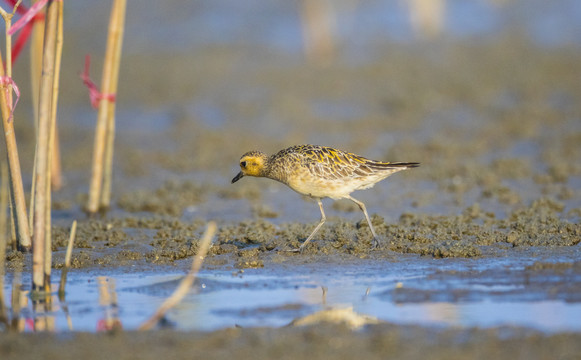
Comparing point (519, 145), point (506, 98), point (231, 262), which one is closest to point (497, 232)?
point (231, 262)

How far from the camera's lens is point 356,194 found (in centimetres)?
1350

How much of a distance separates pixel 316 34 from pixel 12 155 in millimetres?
18481

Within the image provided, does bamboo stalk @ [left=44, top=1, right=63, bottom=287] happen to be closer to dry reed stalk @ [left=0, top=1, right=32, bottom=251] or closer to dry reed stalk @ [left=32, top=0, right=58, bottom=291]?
dry reed stalk @ [left=32, top=0, right=58, bottom=291]

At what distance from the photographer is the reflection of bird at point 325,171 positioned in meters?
9.54

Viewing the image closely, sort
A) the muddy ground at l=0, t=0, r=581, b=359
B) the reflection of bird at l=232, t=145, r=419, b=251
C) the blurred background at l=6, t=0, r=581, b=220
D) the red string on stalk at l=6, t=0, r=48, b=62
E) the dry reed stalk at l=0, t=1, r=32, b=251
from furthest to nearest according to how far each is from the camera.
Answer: the blurred background at l=6, t=0, r=581, b=220
the reflection of bird at l=232, t=145, r=419, b=251
the dry reed stalk at l=0, t=1, r=32, b=251
the red string on stalk at l=6, t=0, r=48, b=62
the muddy ground at l=0, t=0, r=581, b=359

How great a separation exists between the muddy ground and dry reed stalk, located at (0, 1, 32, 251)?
17.7 inches

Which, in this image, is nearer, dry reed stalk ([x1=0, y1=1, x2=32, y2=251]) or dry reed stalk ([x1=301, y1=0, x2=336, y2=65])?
dry reed stalk ([x1=0, y1=1, x2=32, y2=251])

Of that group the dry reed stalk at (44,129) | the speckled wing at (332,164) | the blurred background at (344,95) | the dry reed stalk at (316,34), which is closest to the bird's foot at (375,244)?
the speckled wing at (332,164)

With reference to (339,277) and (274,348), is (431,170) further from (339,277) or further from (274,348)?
(274,348)

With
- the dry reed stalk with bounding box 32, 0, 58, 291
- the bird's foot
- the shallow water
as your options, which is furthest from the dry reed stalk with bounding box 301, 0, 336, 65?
the dry reed stalk with bounding box 32, 0, 58, 291

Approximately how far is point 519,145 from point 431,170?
2376 millimetres

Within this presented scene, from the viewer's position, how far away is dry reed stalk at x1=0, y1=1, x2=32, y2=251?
313 inches

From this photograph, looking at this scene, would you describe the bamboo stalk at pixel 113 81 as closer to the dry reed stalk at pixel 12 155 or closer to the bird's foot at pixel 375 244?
the dry reed stalk at pixel 12 155

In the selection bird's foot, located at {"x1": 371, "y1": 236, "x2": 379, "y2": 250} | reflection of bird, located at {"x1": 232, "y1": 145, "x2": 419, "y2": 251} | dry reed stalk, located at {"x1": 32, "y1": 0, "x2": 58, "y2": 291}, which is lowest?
bird's foot, located at {"x1": 371, "y1": 236, "x2": 379, "y2": 250}
